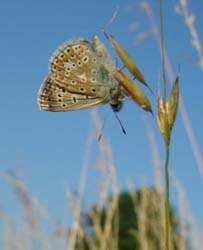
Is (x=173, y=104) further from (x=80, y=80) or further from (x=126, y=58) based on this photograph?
(x=80, y=80)

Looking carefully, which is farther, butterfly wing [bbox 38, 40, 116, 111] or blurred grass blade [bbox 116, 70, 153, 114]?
butterfly wing [bbox 38, 40, 116, 111]

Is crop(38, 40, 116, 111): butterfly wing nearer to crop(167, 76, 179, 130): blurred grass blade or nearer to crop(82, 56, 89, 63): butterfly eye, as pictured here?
crop(82, 56, 89, 63): butterfly eye

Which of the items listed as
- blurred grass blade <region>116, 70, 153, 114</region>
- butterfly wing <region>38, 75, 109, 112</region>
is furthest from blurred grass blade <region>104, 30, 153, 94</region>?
butterfly wing <region>38, 75, 109, 112</region>

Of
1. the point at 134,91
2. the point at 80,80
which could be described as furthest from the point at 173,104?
the point at 80,80

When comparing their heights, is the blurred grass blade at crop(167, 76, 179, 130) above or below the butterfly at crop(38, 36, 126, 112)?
below

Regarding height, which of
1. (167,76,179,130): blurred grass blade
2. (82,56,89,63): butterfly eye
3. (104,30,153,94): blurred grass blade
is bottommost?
(167,76,179,130): blurred grass blade

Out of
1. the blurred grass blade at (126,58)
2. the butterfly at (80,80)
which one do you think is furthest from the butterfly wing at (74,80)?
the blurred grass blade at (126,58)

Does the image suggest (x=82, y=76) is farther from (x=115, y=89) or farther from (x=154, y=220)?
(x=154, y=220)
